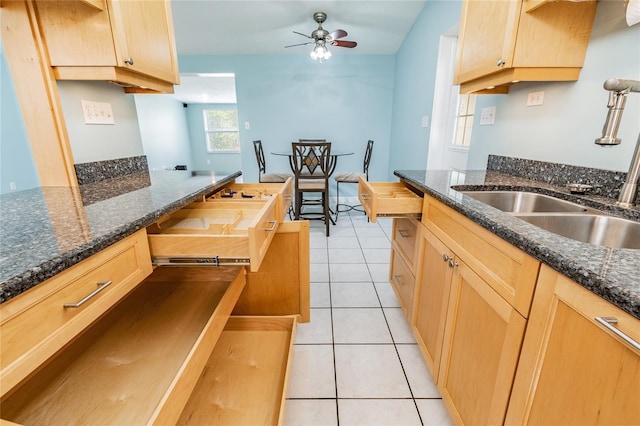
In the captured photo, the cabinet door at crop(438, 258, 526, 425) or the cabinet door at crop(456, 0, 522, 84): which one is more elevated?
the cabinet door at crop(456, 0, 522, 84)

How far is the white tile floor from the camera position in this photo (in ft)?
3.79

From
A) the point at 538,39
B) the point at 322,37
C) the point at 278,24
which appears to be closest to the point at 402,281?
the point at 538,39

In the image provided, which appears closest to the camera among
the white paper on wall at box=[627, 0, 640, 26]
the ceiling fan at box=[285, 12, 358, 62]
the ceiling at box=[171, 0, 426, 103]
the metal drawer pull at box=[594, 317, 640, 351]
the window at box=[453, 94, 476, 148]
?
the metal drawer pull at box=[594, 317, 640, 351]

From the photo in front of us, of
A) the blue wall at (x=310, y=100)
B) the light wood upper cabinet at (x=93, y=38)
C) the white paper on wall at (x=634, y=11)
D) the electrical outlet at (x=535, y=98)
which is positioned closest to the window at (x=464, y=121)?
the electrical outlet at (x=535, y=98)

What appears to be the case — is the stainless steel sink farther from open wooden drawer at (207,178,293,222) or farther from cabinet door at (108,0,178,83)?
cabinet door at (108,0,178,83)

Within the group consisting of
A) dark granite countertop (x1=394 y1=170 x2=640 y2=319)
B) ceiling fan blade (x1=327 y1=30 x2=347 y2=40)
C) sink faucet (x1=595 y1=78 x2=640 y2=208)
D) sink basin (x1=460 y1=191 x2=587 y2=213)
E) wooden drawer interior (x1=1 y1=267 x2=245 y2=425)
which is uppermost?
ceiling fan blade (x1=327 y1=30 x2=347 y2=40)

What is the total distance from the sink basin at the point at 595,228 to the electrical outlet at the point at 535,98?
82 cm

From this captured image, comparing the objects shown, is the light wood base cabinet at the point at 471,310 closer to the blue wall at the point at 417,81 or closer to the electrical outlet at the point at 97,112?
the electrical outlet at the point at 97,112

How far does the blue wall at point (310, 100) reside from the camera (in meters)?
4.25

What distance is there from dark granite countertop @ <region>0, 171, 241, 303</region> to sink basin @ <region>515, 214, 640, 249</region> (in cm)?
123

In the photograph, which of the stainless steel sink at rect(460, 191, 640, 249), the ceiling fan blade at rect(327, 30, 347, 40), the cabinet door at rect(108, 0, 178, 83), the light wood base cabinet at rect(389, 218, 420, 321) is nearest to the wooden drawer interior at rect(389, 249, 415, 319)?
the light wood base cabinet at rect(389, 218, 420, 321)

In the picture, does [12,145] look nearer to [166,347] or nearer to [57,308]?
[166,347]

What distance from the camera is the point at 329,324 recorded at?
1.69 m

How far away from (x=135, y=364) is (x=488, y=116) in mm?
2298
